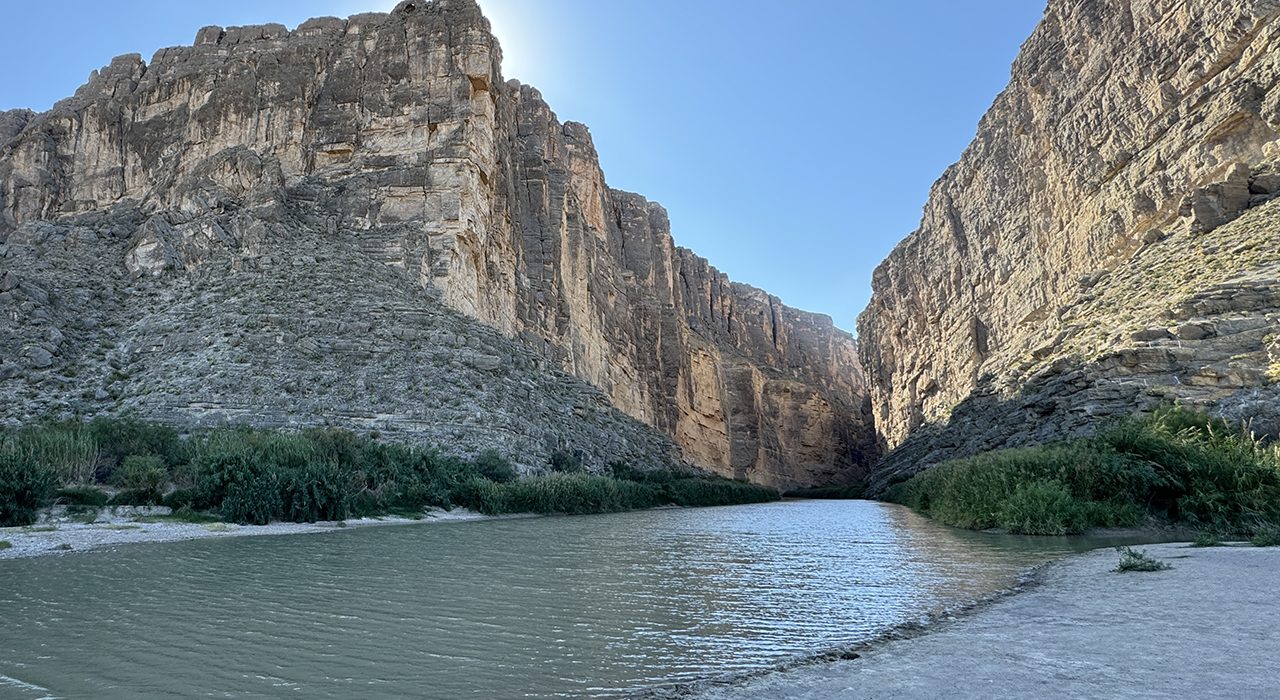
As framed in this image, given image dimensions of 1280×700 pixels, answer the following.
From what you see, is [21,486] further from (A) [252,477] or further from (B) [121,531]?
(A) [252,477]

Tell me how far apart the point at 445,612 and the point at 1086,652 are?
4975 millimetres

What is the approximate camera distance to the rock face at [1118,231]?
21328 mm

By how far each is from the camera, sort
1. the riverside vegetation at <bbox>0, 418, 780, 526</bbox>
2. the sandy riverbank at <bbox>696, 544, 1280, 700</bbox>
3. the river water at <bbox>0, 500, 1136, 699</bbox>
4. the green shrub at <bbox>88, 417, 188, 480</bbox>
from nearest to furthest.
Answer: the sandy riverbank at <bbox>696, 544, 1280, 700</bbox> < the river water at <bbox>0, 500, 1136, 699</bbox> < the riverside vegetation at <bbox>0, 418, 780, 526</bbox> < the green shrub at <bbox>88, 417, 188, 480</bbox>

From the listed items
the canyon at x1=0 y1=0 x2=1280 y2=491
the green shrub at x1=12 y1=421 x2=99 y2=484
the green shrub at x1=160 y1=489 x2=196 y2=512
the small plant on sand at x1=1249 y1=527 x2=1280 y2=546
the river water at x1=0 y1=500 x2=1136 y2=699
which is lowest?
the river water at x1=0 y1=500 x2=1136 y2=699

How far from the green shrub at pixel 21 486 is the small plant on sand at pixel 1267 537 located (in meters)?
19.9

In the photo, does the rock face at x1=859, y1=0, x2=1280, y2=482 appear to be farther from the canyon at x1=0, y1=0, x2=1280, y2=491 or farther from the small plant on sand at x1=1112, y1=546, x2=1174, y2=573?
the small plant on sand at x1=1112, y1=546, x2=1174, y2=573

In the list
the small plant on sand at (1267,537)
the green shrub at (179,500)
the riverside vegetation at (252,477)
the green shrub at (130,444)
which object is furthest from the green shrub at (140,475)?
the small plant on sand at (1267,537)

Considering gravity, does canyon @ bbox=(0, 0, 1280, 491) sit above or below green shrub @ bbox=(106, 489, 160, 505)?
above

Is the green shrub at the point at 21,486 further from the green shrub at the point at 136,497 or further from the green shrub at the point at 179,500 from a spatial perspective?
the green shrub at the point at 179,500

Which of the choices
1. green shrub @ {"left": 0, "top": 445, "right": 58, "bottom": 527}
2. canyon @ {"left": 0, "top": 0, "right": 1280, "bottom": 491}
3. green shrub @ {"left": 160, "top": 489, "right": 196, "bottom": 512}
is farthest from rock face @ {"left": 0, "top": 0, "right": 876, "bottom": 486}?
green shrub @ {"left": 0, "top": 445, "right": 58, "bottom": 527}

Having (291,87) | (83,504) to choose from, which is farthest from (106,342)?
(291,87)

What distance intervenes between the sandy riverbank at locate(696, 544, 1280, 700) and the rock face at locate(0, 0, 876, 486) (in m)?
20.9

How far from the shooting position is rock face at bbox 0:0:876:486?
86.4 ft

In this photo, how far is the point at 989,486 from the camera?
16359 millimetres
